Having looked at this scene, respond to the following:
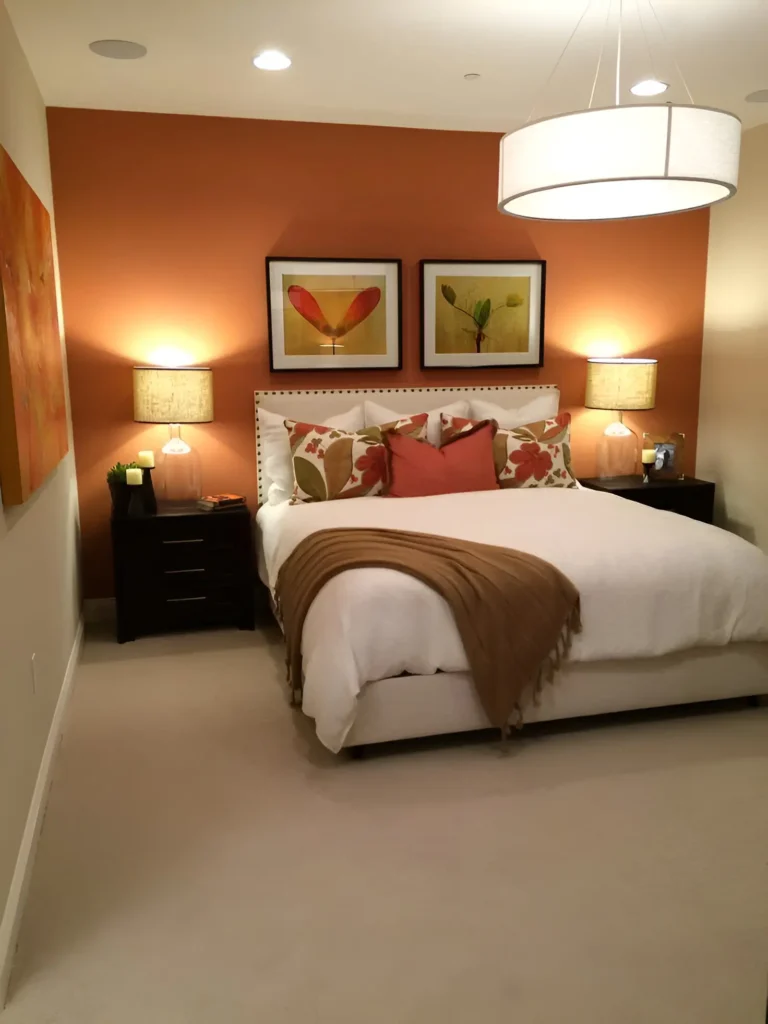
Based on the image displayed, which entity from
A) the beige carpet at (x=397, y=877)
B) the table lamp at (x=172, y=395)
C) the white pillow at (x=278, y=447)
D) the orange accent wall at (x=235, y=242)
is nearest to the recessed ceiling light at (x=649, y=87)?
the orange accent wall at (x=235, y=242)

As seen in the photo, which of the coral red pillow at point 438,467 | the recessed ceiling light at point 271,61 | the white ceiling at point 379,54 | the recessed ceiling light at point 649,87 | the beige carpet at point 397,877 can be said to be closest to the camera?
the beige carpet at point 397,877

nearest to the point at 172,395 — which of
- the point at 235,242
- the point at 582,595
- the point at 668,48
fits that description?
the point at 235,242

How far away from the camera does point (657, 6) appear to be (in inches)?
109

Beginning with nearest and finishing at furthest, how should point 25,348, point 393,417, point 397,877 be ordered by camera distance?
point 397,877 → point 25,348 → point 393,417

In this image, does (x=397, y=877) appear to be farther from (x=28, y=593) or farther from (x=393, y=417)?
(x=393, y=417)

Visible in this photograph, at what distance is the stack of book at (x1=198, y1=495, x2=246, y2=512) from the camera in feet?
13.0

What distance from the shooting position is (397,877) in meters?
2.12

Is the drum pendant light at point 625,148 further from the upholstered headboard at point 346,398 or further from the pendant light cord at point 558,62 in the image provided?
the upholstered headboard at point 346,398

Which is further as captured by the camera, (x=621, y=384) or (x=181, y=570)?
(x=621, y=384)

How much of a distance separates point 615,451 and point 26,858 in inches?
150

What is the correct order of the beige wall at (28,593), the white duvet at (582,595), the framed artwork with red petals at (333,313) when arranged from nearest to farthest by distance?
the beige wall at (28,593)
the white duvet at (582,595)
the framed artwork with red petals at (333,313)

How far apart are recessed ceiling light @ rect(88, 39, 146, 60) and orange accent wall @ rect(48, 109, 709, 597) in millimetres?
750

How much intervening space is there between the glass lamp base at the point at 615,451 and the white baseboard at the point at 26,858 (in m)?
3.26

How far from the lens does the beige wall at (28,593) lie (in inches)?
79.0
